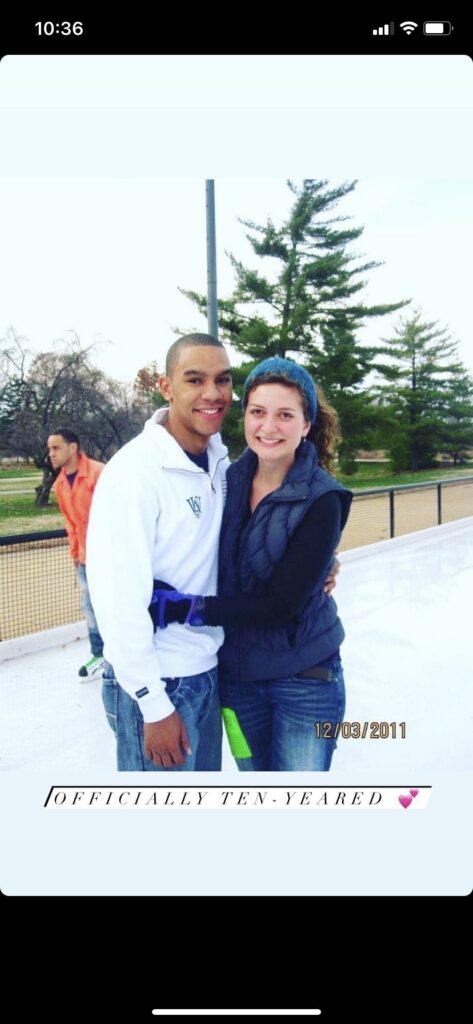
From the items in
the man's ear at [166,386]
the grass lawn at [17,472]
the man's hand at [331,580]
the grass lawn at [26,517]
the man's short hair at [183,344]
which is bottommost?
the man's hand at [331,580]

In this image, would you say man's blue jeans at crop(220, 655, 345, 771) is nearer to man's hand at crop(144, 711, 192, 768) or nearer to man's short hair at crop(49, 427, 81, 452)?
man's hand at crop(144, 711, 192, 768)

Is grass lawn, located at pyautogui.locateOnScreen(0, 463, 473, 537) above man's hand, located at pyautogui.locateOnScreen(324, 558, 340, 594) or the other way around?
above

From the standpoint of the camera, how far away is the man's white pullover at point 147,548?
1.07 m

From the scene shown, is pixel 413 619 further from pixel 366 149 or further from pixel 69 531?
pixel 366 149

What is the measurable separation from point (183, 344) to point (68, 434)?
1.36 feet

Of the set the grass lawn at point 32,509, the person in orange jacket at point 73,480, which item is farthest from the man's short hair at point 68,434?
the grass lawn at point 32,509

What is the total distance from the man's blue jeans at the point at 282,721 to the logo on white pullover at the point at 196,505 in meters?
0.34

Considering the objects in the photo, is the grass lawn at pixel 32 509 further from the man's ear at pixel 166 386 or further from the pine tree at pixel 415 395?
the man's ear at pixel 166 386

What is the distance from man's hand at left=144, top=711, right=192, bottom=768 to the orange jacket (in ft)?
1.42

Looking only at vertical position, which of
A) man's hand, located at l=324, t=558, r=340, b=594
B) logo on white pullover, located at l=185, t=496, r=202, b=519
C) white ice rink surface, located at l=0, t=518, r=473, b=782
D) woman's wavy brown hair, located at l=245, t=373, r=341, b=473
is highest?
woman's wavy brown hair, located at l=245, t=373, r=341, b=473

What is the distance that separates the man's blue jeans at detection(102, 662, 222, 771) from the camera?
117 cm
